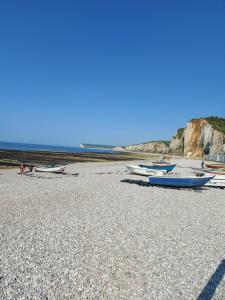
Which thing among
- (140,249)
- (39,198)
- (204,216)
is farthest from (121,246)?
(39,198)

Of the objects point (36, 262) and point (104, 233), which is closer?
point (36, 262)

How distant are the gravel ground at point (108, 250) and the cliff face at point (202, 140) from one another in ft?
288

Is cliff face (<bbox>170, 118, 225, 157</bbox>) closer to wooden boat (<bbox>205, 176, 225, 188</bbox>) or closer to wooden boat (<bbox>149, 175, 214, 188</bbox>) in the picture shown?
wooden boat (<bbox>205, 176, 225, 188</bbox>)

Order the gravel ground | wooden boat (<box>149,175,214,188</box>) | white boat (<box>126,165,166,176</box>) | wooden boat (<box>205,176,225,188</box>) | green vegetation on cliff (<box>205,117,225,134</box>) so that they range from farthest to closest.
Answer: green vegetation on cliff (<box>205,117,225,134</box>)
white boat (<box>126,165,166,176</box>)
wooden boat (<box>205,176,225,188</box>)
wooden boat (<box>149,175,214,188</box>)
the gravel ground

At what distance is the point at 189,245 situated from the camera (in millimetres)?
8930

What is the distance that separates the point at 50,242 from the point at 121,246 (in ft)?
7.42

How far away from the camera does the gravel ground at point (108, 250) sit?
20.0ft

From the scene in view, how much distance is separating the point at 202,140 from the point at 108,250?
321 feet

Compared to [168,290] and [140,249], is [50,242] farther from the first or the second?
[168,290]

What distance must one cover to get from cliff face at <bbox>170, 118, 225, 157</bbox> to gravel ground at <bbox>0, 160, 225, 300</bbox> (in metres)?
87.7

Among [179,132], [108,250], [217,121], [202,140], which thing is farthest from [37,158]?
[179,132]

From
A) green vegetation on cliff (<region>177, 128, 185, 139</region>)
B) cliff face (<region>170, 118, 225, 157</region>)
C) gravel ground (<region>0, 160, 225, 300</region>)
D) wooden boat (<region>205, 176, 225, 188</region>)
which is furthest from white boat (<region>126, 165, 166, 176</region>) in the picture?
green vegetation on cliff (<region>177, 128, 185, 139</region>)

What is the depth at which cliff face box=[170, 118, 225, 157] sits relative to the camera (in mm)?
96688

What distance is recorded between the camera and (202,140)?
100m
